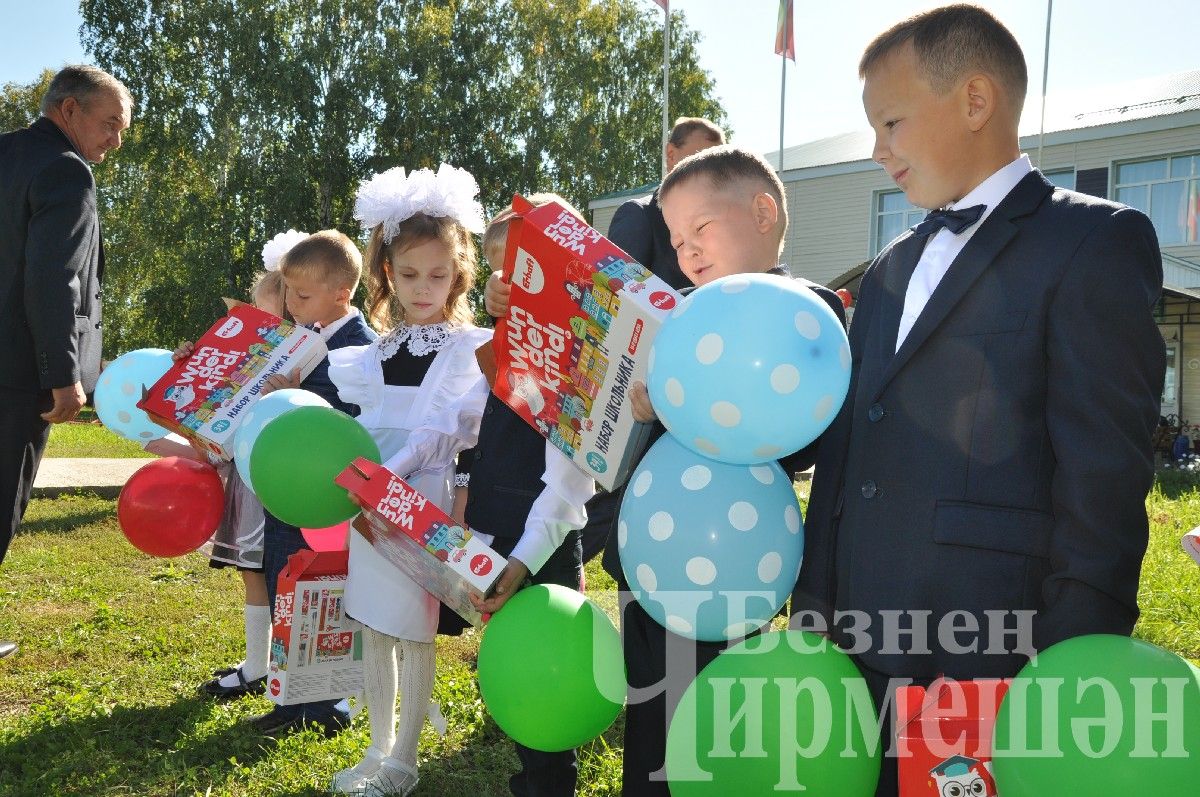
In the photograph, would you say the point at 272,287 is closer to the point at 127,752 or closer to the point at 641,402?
the point at 127,752

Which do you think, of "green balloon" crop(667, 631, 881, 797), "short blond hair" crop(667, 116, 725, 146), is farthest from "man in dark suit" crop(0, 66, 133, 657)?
"green balloon" crop(667, 631, 881, 797)

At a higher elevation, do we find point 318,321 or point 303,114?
point 303,114

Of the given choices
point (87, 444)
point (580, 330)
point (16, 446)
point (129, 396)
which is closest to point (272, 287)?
point (129, 396)

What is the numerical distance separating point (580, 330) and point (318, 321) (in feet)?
6.93

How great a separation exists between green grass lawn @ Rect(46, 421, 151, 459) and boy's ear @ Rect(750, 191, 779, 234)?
933 centimetres

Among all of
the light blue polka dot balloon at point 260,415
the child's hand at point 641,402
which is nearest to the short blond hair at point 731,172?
the child's hand at point 641,402

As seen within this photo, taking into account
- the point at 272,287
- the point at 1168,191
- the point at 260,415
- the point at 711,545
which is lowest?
the point at 711,545

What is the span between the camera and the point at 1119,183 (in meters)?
15.3

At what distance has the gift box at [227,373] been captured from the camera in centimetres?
293

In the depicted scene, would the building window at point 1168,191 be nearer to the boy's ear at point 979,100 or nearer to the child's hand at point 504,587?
the boy's ear at point 979,100

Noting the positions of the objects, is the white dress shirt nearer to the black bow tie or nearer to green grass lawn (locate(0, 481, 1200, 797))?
the black bow tie

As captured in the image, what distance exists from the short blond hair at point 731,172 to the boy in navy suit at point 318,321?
175cm

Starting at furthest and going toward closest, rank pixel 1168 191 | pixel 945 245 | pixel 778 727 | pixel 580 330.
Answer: pixel 1168 191 < pixel 580 330 < pixel 945 245 < pixel 778 727

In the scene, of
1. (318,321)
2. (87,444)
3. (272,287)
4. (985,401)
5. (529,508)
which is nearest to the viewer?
(985,401)
